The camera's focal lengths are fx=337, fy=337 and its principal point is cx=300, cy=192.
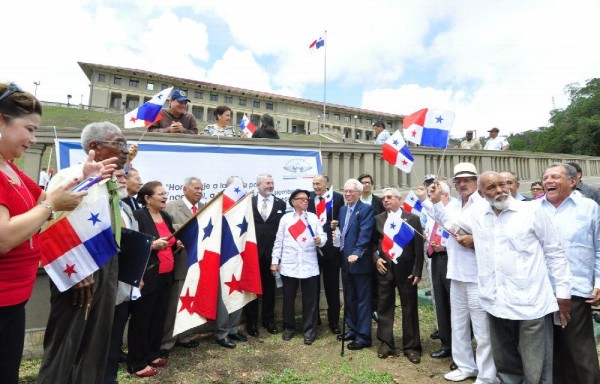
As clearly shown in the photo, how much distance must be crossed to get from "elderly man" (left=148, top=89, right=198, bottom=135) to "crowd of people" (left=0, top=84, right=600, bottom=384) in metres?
0.03

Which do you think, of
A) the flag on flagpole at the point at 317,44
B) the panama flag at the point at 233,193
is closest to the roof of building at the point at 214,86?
the flag on flagpole at the point at 317,44

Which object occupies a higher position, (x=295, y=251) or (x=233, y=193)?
(x=233, y=193)

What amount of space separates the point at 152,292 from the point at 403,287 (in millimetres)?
3071

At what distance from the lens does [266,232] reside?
5.32 meters

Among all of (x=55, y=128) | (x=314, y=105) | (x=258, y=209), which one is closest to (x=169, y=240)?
(x=258, y=209)

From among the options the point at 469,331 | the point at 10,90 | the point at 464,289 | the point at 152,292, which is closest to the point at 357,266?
the point at 464,289

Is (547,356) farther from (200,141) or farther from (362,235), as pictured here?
(200,141)

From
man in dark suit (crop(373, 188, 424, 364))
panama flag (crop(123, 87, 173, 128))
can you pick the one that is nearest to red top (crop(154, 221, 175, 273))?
Result: panama flag (crop(123, 87, 173, 128))

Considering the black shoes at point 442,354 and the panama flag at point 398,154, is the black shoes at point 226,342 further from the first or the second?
the panama flag at point 398,154

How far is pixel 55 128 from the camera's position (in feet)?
14.6

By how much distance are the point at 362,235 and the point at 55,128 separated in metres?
4.38

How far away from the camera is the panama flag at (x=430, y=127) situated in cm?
559

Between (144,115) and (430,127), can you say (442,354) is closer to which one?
(430,127)

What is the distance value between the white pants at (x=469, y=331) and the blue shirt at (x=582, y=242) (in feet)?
2.82
